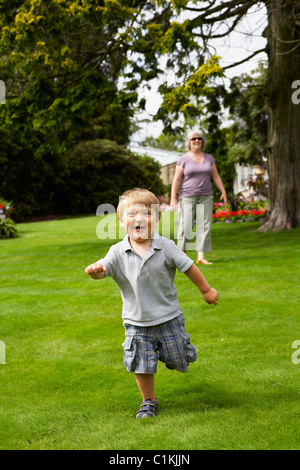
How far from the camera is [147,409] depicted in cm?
302

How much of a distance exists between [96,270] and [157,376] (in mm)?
1119

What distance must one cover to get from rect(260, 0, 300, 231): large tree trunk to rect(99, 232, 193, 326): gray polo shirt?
942 centimetres

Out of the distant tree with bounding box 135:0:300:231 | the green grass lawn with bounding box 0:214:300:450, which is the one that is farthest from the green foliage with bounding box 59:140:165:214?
the green grass lawn with bounding box 0:214:300:450

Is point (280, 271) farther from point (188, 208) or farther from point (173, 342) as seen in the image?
point (173, 342)

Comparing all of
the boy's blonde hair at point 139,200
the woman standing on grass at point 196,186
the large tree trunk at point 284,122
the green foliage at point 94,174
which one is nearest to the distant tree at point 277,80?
the large tree trunk at point 284,122

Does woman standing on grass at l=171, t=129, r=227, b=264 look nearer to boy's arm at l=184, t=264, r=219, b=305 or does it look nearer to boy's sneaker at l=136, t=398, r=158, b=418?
boy's arm at l=184, t=264, r=219, b=305

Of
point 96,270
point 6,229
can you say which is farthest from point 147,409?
point 6,229

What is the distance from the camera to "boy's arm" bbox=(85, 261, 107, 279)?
2.93 metres

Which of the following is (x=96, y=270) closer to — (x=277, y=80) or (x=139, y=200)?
(x=139, y=200)

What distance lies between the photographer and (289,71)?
11773mm

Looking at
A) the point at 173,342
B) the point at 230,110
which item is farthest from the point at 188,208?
the point at 230,110

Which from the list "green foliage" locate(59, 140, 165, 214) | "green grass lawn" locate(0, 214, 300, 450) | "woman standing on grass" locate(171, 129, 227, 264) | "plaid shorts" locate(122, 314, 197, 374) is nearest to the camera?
"green grass lawn" locate(0, 214, 300, 450)

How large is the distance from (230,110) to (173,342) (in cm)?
1184

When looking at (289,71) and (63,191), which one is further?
(63,191)
